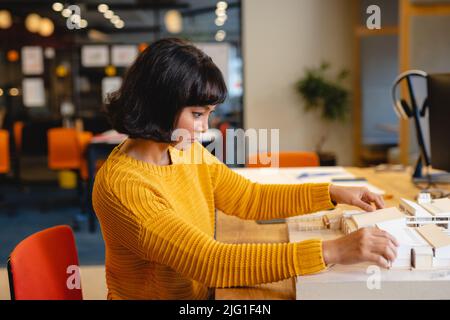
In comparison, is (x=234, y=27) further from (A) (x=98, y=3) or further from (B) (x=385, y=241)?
(B) (x=385, y=241)

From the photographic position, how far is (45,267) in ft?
4.62

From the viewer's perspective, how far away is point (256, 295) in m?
1.16

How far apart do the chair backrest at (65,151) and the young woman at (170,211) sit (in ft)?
14.5

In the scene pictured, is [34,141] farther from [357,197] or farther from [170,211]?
[170,211]

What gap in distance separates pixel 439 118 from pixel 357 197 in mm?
682

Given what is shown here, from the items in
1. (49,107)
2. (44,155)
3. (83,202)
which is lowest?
(83,202)

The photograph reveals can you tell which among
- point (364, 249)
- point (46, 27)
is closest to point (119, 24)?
point (46, 27)

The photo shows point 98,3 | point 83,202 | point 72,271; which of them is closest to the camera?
point 72,271

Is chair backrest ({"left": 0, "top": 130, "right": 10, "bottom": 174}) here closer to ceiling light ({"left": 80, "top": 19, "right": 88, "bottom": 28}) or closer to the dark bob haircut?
ceiling light ({"left": 80, "top": 19, "right": 88, "bottom": 28})

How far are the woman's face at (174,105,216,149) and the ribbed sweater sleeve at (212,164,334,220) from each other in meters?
0.42

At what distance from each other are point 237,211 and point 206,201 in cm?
15

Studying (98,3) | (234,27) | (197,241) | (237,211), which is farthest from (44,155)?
(197,241)

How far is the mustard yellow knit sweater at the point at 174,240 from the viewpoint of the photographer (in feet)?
3.62

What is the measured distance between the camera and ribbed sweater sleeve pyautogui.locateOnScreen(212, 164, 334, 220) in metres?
1.62
